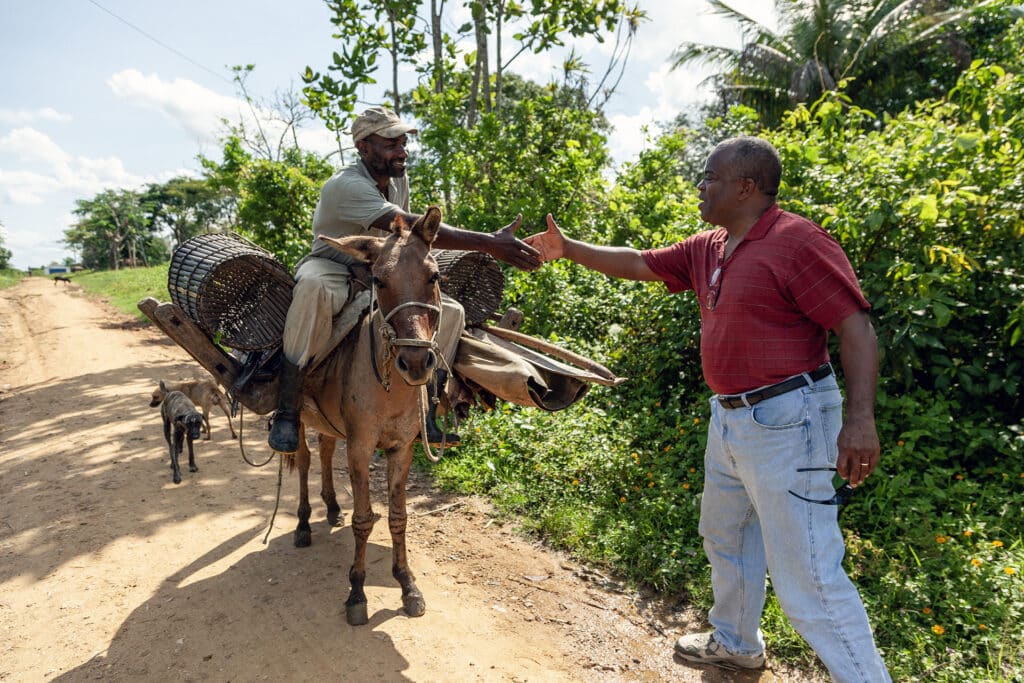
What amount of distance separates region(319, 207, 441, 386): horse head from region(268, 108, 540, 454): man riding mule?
10.0 inches

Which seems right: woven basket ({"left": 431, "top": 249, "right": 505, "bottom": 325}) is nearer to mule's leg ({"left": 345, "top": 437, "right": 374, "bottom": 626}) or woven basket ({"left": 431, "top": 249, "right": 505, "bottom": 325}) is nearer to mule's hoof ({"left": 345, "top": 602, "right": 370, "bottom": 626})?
mule's leg ({"left": 345, "top": 437, "right": 374, "bottom": 626})

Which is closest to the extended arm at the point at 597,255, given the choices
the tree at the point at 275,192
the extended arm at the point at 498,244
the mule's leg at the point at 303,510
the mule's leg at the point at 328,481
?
the extended arm at the point at 498,244

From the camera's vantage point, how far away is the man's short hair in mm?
2820

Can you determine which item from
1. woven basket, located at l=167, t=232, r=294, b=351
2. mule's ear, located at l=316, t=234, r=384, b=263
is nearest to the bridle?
mule's ear, located at l=316, t=234, r=384, b=263

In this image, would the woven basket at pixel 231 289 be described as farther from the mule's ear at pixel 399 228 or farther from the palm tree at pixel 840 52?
the palm tree at pixel 840 52

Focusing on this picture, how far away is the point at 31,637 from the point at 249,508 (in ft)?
6.56

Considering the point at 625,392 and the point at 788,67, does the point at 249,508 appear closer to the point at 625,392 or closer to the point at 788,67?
the point at 625,392

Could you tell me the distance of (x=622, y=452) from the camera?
19.0 feet

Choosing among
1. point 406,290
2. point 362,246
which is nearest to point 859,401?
point 406,290

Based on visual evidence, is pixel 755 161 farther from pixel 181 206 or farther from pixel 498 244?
pixel 181 206

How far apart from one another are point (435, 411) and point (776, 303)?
223cm

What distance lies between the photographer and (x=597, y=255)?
378cm

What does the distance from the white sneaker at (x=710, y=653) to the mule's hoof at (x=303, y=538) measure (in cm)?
290

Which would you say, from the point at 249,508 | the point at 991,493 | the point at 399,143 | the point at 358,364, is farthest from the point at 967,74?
the point at 249,508
